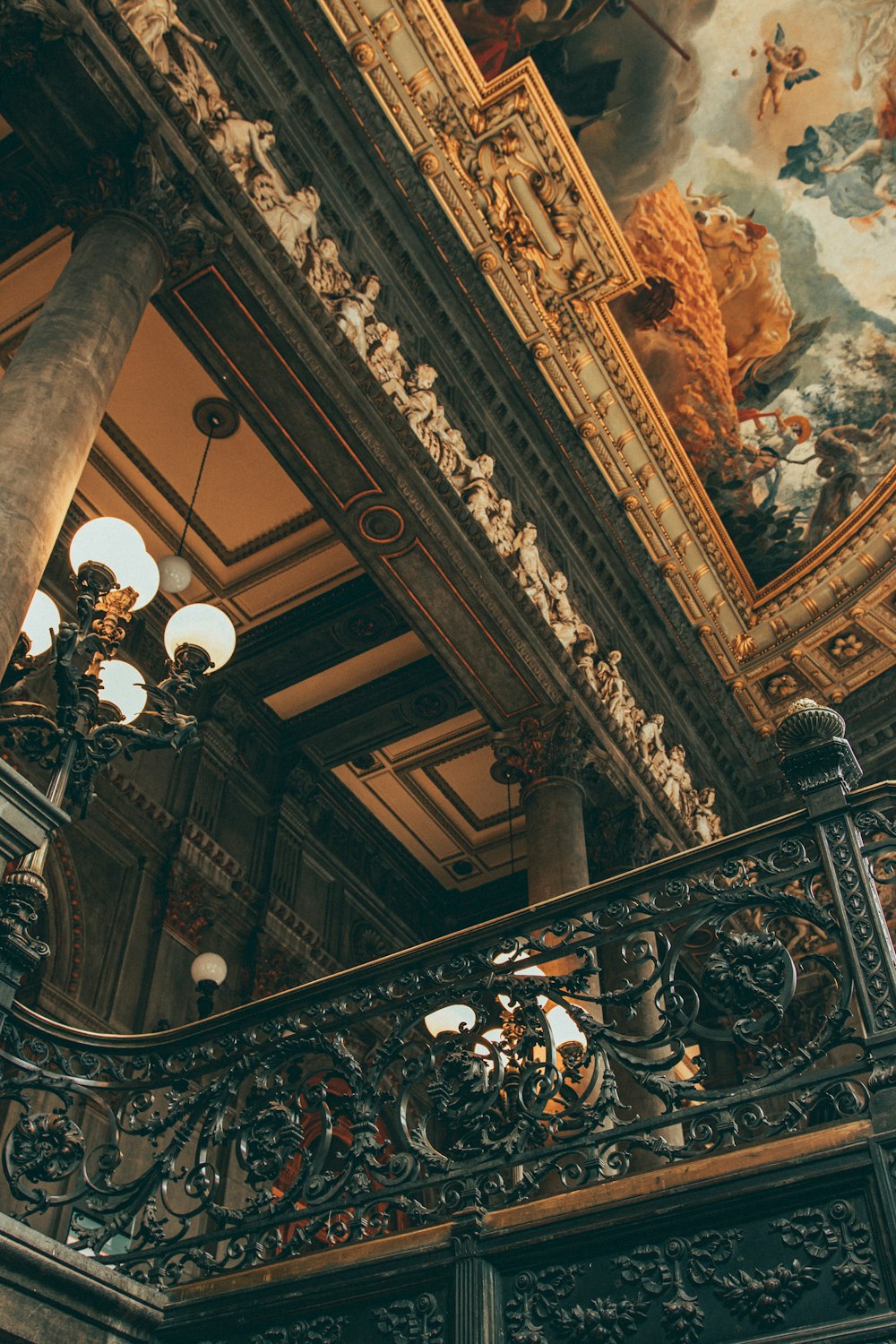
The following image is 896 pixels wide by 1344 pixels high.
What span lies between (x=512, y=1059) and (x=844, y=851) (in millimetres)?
1134

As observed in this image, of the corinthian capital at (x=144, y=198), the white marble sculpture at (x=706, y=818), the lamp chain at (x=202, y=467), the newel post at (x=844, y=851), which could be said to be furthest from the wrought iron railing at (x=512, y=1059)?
the white marble sculpture at (x=706, y=818)

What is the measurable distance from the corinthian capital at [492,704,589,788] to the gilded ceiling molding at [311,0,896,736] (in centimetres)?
259

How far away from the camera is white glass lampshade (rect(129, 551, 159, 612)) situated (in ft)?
15.8

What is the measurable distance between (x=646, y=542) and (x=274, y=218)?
4861mm

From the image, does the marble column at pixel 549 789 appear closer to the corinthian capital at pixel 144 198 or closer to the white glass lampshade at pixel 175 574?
the white glass lampshade at pixel 175 574

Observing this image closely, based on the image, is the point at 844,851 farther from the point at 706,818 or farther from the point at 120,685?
the point at 706,818

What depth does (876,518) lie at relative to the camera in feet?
37.3

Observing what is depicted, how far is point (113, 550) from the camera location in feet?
15.7

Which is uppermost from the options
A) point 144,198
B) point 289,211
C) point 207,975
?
point 289,211

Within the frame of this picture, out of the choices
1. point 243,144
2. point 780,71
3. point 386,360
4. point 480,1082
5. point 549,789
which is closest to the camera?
point 480,1082

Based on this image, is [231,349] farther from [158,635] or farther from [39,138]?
[158,635]

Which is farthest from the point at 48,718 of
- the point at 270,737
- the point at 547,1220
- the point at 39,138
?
the point at 270,737

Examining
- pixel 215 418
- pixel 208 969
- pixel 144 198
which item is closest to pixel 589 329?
pixel 215 418

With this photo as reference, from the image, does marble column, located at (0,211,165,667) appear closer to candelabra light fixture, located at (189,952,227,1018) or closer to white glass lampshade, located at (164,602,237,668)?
white glass lampshade, located at (164,602,237,668)
